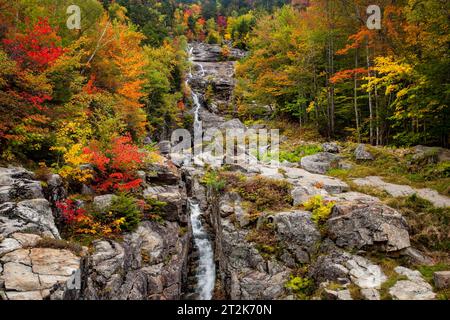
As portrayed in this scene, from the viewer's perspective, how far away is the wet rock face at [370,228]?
9555mm

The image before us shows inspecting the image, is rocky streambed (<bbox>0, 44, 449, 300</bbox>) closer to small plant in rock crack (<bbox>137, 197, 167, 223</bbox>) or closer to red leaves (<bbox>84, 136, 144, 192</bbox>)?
small plant in rock crack (<bbox>137, 197, 167, 223</bbox>)

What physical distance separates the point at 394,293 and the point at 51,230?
946cm

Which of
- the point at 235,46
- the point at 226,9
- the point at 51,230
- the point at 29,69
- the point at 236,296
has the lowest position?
the point at 236,296

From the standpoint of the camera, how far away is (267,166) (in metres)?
17.4

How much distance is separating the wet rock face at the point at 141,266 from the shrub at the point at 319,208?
217 inches

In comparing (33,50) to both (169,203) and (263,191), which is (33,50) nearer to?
(169,203)

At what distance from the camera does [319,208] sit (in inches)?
438

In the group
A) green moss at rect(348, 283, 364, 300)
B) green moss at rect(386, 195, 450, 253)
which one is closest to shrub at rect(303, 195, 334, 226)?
green moss at rect(386, 195, 450, 253)

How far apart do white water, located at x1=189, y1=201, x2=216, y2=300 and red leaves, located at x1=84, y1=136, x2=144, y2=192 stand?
15.5 feet

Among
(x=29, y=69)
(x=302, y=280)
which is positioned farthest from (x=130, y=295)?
(x=29, y=69)

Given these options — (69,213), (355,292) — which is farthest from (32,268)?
(355,292)

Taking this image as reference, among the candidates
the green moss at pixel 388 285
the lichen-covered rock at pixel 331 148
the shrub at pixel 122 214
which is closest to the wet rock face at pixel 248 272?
the green moss at pixel 388 285

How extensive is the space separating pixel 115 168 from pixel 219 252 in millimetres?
5815

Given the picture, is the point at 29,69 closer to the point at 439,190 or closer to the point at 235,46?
the point at 439,190
